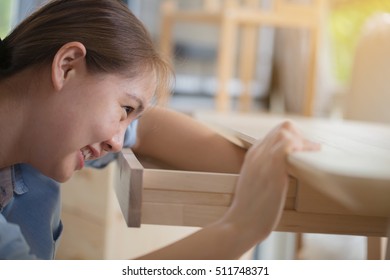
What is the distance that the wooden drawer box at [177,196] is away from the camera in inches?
22.7

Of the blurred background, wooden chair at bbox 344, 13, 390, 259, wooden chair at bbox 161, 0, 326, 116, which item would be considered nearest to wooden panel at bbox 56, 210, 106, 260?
the blurred background

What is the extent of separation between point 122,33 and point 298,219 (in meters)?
0.31

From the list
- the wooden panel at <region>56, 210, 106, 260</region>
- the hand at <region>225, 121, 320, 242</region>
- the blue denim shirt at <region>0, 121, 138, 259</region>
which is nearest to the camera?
the hand at <region>225, 121, 320, 242</region>

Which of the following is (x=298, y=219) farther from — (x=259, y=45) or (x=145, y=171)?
(x=259, y=45)

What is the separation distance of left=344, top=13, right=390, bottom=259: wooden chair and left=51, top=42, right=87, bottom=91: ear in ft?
2.89

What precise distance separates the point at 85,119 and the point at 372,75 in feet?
3.05

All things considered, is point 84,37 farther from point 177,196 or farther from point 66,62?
point 177,196

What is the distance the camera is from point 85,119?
695 mm

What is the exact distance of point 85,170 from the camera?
1408 millimetres

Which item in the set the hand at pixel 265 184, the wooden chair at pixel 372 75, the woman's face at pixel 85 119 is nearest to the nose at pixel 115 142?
the woman's face at pixel 85 119

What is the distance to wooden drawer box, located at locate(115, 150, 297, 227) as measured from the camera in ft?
1.89

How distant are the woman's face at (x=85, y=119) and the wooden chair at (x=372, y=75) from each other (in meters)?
0.80

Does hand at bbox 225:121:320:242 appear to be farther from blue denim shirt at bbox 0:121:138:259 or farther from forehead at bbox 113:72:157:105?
blue denim shirt at bbox 0:121:138:259

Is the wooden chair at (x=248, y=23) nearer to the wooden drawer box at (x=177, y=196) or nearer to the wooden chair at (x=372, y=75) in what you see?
the wooden chair at (x=372, y=75)
